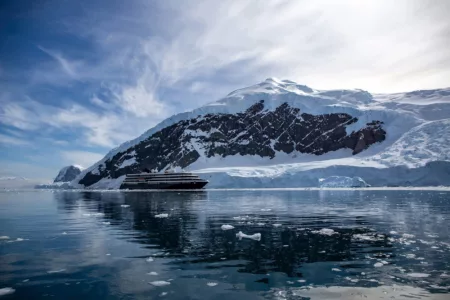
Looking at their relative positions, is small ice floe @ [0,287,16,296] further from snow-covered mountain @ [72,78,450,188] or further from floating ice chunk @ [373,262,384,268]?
snow-covered mountain @ [72,78,450,188]

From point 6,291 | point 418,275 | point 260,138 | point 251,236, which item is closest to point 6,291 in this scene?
point 6,291

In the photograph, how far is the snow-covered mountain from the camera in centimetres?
10875

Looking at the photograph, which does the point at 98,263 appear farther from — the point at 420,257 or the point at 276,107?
the point at 276,107

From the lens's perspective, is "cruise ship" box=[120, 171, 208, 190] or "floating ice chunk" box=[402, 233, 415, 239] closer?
"floating ice chunk" box=[402, 233, 415, 239]

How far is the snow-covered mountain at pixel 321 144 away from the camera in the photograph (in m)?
109

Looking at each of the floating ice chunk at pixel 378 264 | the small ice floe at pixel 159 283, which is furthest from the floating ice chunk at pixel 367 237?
the small ice floe at pixel 159 283

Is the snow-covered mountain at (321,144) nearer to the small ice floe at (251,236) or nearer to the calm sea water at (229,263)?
the calm sea water at (229,263)

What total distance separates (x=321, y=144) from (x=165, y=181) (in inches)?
3382

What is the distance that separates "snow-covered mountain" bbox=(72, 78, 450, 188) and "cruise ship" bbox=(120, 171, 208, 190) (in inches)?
396

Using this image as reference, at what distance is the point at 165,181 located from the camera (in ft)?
404

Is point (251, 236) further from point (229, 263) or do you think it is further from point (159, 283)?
point (159, 283)

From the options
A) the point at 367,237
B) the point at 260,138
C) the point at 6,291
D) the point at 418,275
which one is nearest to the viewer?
the point at 6,291

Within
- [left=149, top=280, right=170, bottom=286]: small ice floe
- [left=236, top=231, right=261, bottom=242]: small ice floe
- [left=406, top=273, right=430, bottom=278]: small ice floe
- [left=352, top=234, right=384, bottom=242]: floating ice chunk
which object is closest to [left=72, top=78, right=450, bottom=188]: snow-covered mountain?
[left=352, top=234, right=384, bottom=242]: floating ice chunk

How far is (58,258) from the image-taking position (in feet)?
47.5
